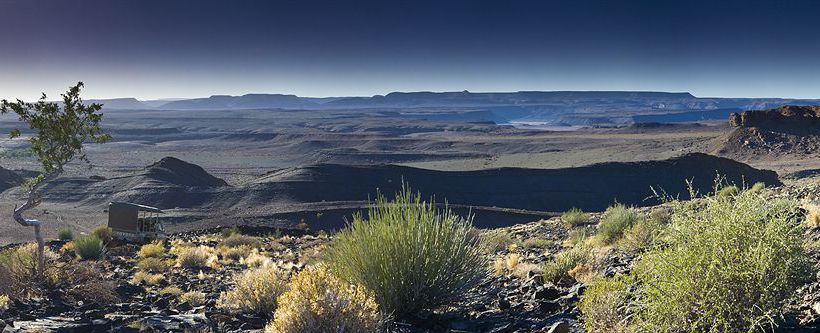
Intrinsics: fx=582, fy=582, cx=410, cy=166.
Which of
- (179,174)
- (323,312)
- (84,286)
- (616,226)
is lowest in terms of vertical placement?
(179,174)

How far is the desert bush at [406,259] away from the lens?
6199 mm

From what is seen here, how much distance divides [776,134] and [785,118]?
8.88ft

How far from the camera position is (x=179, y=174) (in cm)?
5503

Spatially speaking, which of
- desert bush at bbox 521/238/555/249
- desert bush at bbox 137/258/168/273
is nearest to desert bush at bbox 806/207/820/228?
desert bush at bbox 521/238/555/249

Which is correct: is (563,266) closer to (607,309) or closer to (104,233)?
(607,309)

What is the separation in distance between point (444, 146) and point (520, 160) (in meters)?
31.4

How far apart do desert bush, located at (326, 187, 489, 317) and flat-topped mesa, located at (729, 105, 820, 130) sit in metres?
79.5

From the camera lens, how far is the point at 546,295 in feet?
22.1

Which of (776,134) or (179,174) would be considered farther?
(776,134)

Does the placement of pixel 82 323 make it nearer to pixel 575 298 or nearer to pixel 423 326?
pixel 423 326

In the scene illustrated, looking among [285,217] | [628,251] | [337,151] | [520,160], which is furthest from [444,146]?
[628,251]

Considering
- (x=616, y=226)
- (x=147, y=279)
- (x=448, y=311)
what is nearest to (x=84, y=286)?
(x=147, y=279)

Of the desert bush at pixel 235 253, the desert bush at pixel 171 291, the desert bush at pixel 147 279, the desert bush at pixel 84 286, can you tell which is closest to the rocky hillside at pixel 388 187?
the desert bush at pixel 235 253

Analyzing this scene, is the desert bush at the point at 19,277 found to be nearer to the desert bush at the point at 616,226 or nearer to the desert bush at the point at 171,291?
the desert bush at the point at 171,291
